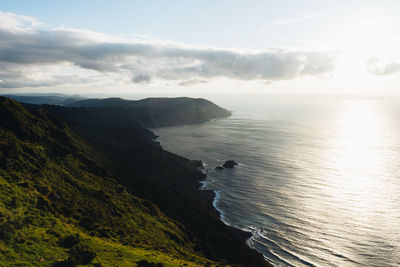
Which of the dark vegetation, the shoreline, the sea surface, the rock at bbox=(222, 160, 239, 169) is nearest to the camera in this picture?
the dark vegetation

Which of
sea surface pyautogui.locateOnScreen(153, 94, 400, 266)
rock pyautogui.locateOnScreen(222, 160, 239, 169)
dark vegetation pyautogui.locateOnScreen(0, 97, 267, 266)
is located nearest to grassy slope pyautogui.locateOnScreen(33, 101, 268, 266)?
dark vegetation pyautogui.locateOnScreen(0, 97, 267, 266)

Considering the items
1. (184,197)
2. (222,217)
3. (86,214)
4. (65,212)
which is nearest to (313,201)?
(222,217)

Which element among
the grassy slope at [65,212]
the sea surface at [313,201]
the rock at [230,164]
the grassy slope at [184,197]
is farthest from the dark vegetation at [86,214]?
the rock at [230,164]

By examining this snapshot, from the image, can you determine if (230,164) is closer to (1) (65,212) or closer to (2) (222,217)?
(2) (222,217)

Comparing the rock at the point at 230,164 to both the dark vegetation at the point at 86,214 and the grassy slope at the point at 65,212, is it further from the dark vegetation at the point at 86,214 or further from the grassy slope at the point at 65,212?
the grassy slope at the point at 65,212

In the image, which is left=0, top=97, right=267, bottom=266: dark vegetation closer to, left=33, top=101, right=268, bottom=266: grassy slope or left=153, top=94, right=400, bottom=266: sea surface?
left=33, top=101, right=268, bottom=266: grassy slope

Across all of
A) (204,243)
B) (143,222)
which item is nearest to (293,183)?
(204,243)
